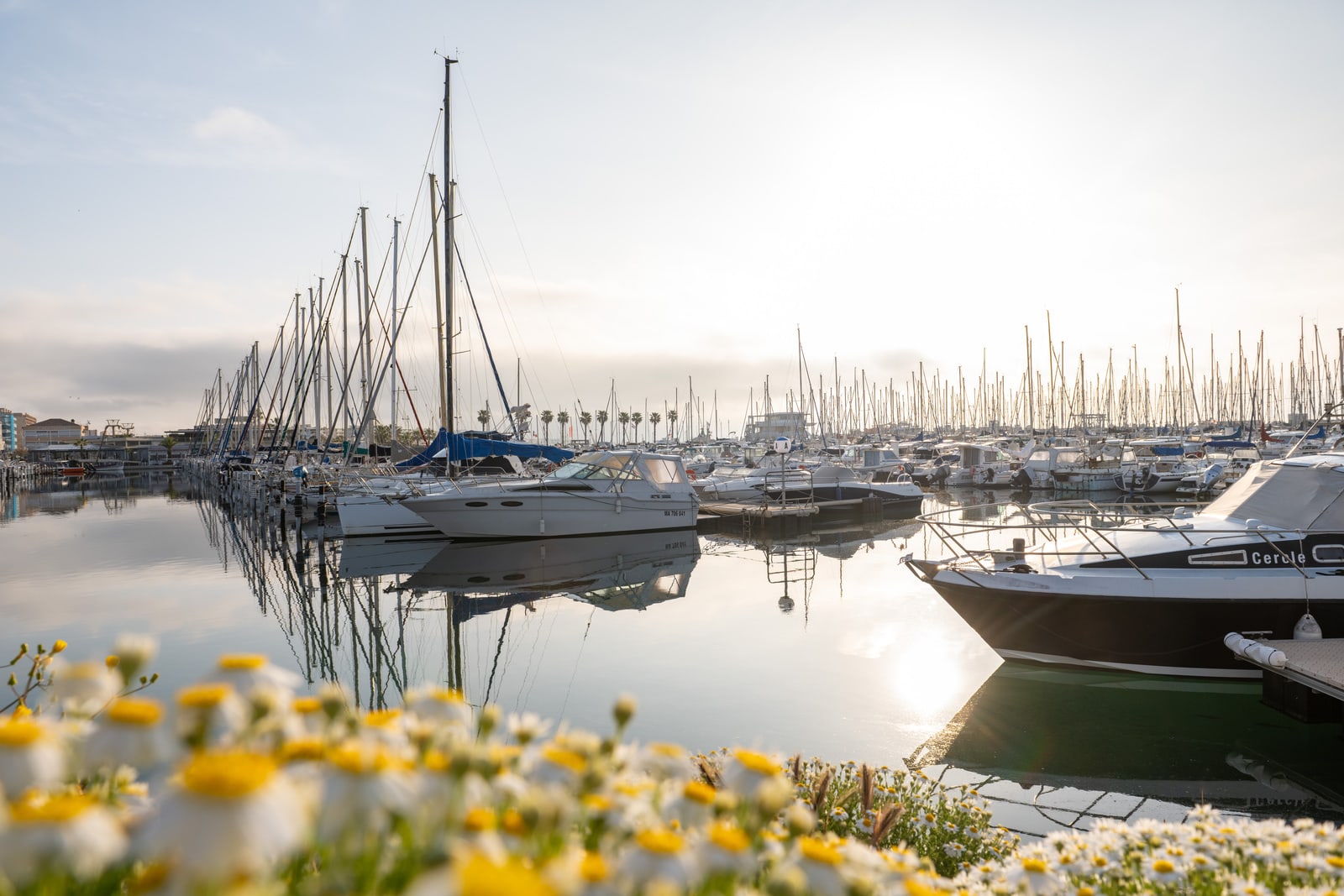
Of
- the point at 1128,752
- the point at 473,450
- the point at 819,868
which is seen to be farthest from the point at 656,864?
the point at 473,450

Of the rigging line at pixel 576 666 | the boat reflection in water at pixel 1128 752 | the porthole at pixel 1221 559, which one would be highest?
the porthole at pixel 1221 559

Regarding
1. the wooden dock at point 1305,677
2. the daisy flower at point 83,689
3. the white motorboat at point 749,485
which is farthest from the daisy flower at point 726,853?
the white motorboat at point 749,485

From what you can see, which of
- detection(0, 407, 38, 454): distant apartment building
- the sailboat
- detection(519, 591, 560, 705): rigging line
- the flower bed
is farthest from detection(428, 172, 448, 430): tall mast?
detection(0, 407, 38, 454): distant apartment building

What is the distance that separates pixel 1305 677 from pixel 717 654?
6677 millimetres

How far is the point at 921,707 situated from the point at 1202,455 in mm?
44767

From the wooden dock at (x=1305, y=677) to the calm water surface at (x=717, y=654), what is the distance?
215 mm

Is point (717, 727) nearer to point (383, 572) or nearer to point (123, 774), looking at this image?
point (123, 774)

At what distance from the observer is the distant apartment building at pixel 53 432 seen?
17100 cm

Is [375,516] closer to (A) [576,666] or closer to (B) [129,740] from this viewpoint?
(A) [576,666]

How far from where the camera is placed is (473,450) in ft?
85.4

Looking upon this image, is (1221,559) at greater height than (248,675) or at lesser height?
lesser

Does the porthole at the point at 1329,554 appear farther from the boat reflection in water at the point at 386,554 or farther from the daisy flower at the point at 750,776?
the boat reflection in water at the point at 386,554

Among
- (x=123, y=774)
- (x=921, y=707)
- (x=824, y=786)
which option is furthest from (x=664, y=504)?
(x=123, y=774)

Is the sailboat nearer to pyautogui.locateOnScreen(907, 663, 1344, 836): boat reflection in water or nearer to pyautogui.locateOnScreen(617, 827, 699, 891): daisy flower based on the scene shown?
pyautogui.locateOnScreen(907, 663, 1344, 836): boat reflection in water
